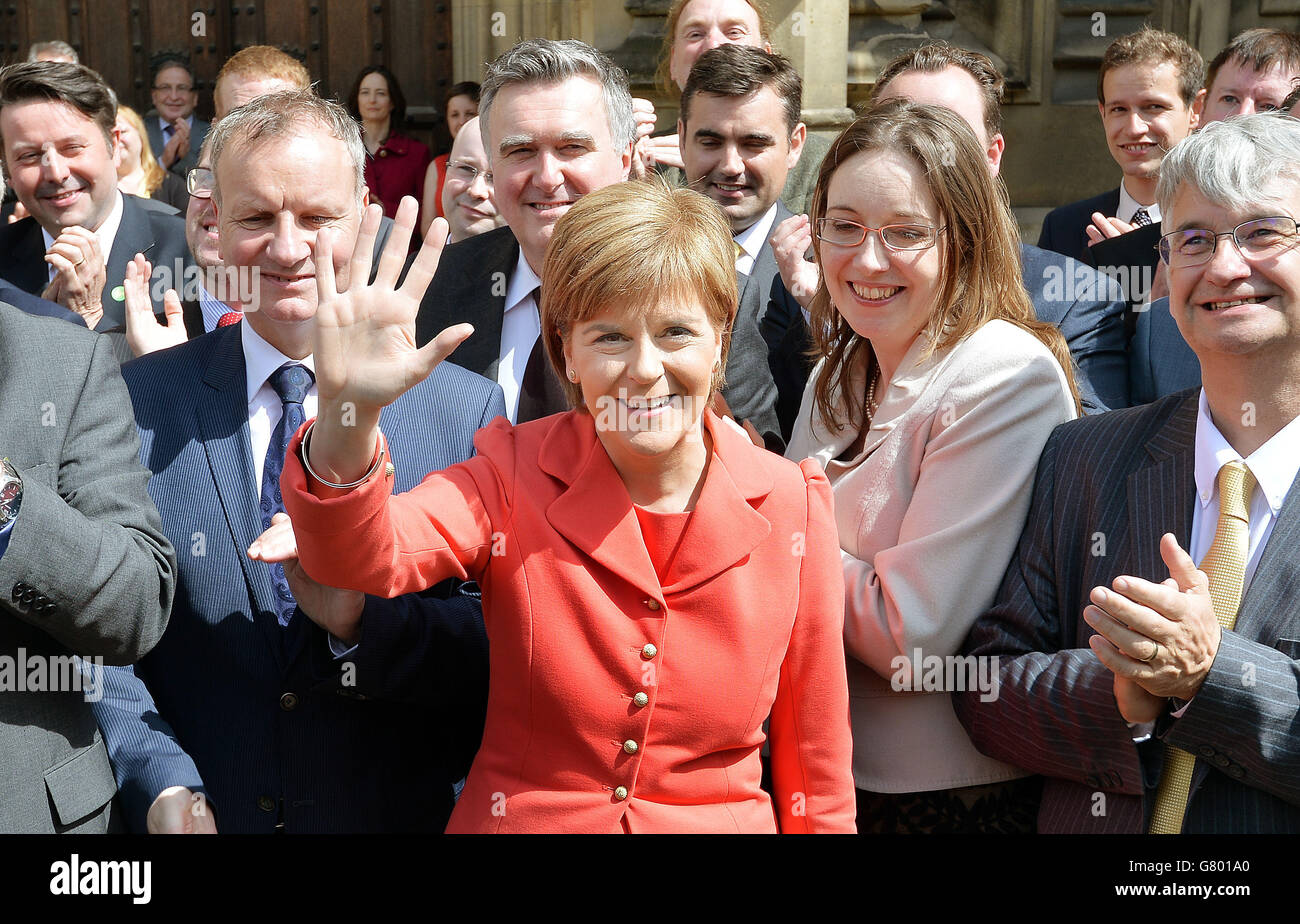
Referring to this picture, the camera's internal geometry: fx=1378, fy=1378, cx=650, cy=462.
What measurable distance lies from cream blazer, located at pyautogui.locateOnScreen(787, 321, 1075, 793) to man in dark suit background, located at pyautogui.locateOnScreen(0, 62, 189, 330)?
3.14 m

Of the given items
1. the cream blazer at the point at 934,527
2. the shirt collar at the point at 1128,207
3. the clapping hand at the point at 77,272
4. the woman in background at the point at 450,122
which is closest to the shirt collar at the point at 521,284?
the cream blazer at the point at 934,527

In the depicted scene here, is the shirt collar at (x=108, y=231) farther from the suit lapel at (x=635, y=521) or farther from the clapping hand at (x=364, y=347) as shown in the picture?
the suit lapel at (x=635, y=521)

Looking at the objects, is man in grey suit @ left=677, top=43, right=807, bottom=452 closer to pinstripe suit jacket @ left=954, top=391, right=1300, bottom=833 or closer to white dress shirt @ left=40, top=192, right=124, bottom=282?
pinstripe suit jacket @ left=954, top=391, right=1300, bottom=833

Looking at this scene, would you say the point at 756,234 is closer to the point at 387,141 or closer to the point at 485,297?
the point at 485,297

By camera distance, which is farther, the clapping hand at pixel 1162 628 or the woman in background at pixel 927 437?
the woman in background at pixel 927 437

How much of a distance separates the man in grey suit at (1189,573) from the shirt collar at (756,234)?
1.72 m

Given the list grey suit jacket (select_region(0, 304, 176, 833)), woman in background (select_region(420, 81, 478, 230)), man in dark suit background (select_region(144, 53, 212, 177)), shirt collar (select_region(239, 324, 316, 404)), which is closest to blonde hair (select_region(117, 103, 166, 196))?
man in dark suit background (select_region(144, 53, 212, 177))

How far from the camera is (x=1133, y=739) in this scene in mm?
2566

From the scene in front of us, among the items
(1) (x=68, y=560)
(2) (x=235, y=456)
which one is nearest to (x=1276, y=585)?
(2) (x=235, y=456)

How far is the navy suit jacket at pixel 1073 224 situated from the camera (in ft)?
17.5

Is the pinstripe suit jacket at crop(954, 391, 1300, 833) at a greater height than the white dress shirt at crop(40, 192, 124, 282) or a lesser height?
lesser

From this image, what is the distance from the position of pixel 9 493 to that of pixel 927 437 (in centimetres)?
175

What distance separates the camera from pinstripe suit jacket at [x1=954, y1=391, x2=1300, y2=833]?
94.4 inches

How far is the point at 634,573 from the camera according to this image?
241cm
